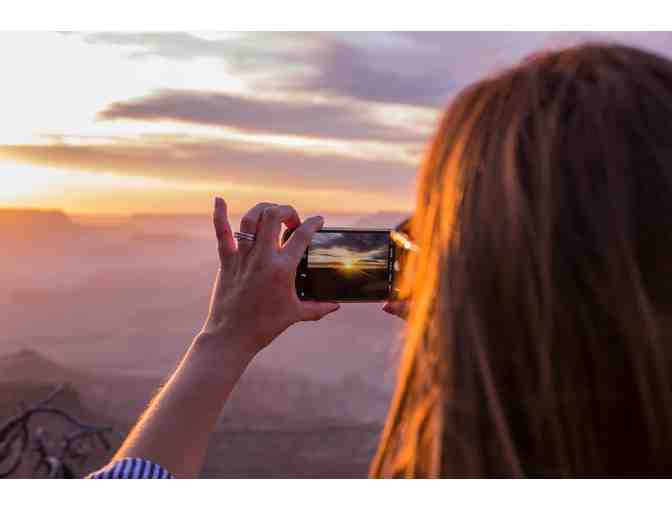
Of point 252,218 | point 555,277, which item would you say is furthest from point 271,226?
point 555,277

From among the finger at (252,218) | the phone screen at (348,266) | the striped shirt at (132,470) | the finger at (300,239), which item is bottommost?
the striped shirt at (132,470)

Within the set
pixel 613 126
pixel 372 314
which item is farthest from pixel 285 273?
pixel 372 314

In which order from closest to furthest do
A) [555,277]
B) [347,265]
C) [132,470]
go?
1. [555,277]
2. [132,470]
3. [347,265]

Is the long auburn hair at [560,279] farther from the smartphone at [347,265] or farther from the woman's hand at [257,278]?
the smartphone at [347,265]

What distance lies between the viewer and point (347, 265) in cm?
179

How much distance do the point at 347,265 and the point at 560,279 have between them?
108cm

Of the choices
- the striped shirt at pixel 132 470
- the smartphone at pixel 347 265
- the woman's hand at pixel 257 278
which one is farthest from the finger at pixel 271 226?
the striped shirt at pixel 132 470

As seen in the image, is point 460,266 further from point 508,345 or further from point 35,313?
point 35,313

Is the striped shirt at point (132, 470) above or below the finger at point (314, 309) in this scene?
below

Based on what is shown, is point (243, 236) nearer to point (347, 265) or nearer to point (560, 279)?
point (347, 265)

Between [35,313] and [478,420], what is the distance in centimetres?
3832

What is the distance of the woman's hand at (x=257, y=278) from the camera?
4.37ft

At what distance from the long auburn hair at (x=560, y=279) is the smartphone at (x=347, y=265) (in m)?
0.97

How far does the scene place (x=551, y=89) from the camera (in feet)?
2.48
